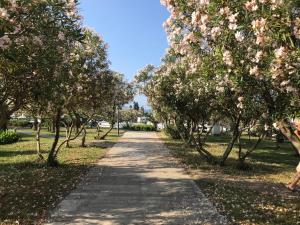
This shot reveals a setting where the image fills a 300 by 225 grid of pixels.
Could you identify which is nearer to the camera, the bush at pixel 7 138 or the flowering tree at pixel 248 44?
the flowering tree at pixel 248 44

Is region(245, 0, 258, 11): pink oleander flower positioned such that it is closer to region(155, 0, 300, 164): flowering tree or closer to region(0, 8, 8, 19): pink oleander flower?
region(155, 0, 300, 164): flowering tree

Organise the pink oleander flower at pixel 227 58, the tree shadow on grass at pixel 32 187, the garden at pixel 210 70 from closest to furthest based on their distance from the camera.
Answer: the garden at pixel 210 70 < the pink oleander flower at pixel 227 58 < the tree shadow on grass at pixel 32 187

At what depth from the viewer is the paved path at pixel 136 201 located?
925cm

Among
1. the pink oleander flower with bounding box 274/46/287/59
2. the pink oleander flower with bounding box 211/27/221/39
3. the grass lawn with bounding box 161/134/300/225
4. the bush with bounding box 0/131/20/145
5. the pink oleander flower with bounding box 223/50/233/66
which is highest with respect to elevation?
the pink oleander flower with bounding box 211/27/221/39

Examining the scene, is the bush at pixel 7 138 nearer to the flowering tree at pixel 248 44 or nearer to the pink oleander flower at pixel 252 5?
the flowering tree at pixel 248 44

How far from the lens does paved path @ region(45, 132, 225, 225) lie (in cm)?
925

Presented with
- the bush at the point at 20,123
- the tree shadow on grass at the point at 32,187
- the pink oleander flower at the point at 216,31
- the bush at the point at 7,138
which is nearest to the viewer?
the pink oleander flower at the point at 216,31

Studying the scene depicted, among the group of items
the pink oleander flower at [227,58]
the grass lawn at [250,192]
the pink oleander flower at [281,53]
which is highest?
the pink oleander flower at [227,58]

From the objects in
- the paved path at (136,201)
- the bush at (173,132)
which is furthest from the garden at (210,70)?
the bush at (173,132)

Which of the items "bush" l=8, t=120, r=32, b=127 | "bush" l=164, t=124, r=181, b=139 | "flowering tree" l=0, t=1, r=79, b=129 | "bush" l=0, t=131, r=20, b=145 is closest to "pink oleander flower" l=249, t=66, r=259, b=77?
"flowering tree" l=0, t=1, r=79, b=129

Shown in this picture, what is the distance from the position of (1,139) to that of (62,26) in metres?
23.5

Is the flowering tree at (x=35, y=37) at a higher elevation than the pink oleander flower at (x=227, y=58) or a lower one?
higher

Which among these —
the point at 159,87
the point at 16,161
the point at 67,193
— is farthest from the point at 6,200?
the point at 159,87

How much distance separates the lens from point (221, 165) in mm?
19609
